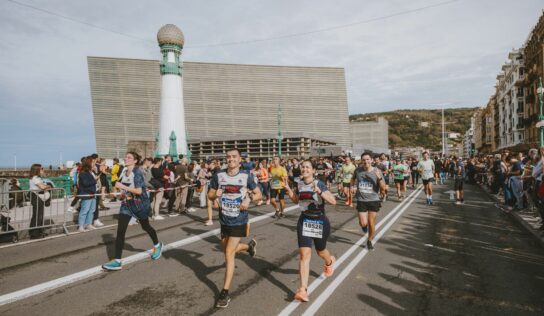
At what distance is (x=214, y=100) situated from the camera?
82062 mm

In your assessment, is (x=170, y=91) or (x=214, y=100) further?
(x=214, y=100)

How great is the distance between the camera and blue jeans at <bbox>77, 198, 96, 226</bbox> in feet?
31.1

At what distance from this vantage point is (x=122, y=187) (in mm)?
5805

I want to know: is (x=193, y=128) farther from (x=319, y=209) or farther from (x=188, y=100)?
(x=319, y=209)

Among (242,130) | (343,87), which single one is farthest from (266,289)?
(343,87)

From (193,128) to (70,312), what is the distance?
78193mm

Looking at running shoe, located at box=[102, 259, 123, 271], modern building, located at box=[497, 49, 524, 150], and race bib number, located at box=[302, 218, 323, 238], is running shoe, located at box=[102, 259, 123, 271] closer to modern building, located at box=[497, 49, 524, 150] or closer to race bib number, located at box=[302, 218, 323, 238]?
race bib number, located at box=[302, 218, 323, 238]

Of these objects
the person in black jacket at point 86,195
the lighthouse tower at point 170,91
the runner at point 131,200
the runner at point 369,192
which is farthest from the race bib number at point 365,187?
the lighthouse tower at point 170,91

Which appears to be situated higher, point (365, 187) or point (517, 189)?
point (365, 187)

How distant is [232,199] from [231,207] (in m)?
0.10

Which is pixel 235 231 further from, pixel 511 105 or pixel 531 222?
pixel 511 105

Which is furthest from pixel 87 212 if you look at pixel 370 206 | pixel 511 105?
pixel 511 105

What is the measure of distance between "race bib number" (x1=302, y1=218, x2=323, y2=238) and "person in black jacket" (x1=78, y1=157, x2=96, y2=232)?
7122mm

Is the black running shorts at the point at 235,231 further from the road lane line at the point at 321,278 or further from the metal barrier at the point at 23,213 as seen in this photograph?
the metal barrier at the point at 23,213
